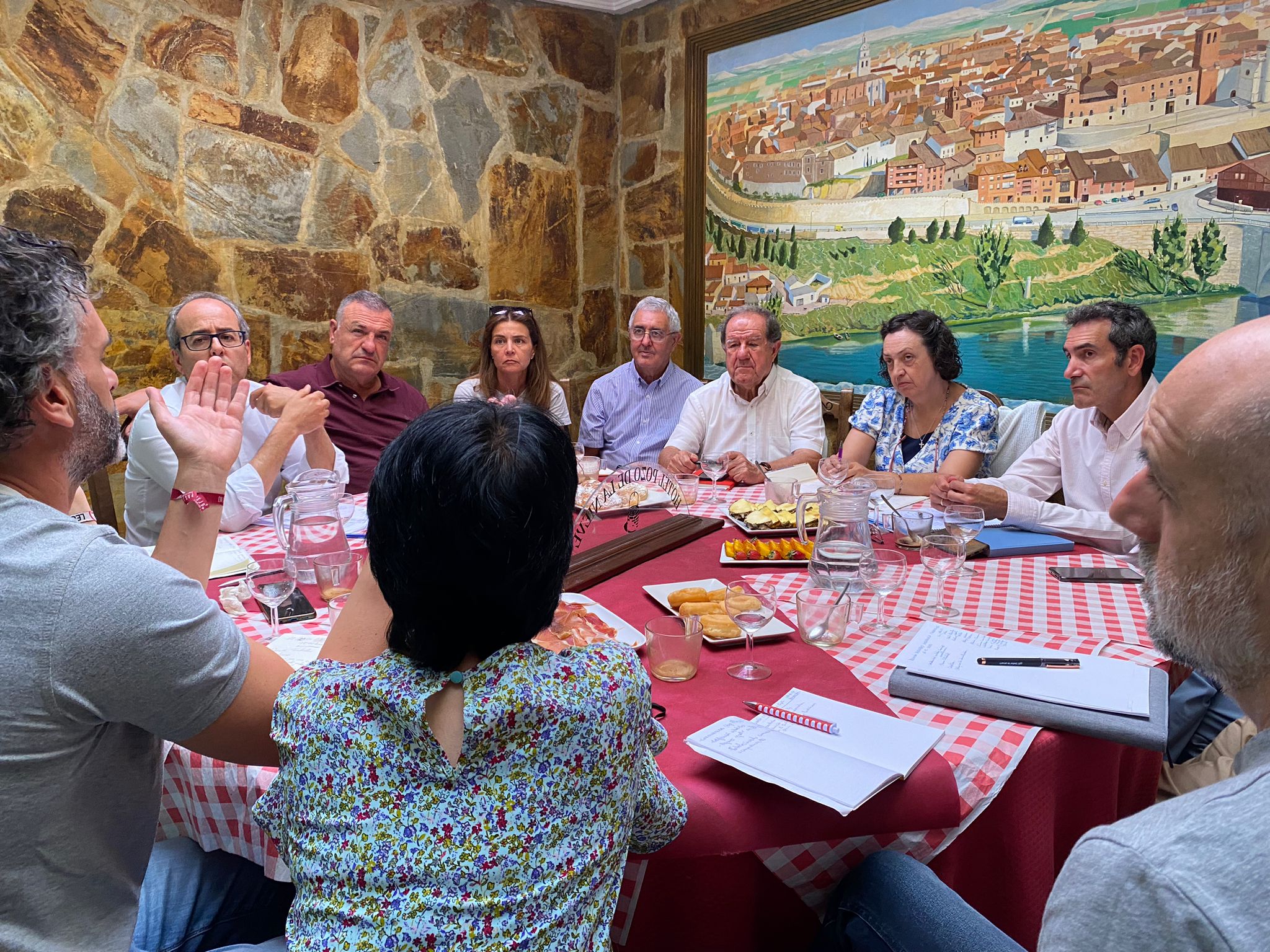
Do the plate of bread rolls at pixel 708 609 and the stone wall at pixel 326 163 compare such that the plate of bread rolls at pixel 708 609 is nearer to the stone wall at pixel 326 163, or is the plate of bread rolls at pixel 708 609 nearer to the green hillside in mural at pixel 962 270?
Answer: the green hillside in mural at pixel 962 270

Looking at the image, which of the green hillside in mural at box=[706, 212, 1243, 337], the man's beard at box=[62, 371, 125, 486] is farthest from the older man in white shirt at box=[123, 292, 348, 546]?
the green hillside in mural at box=[706, 212, 1243, 337]

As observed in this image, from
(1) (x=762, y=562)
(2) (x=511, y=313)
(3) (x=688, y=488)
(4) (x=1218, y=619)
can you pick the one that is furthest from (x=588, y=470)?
(4) (x=1218, y=619)

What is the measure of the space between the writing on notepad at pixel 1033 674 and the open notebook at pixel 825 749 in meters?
0.18

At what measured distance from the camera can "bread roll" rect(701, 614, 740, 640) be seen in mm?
1509

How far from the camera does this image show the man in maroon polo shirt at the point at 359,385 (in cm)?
336

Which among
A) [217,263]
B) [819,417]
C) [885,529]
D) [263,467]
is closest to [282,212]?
[217,263]

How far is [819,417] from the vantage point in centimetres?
367

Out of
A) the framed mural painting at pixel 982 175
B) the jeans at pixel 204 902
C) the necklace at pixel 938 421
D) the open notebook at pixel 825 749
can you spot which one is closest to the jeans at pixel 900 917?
the open notebook at pixel 825 749

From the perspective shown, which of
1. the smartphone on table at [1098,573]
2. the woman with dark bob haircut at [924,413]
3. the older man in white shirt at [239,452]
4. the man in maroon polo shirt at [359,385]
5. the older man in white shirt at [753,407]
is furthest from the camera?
the older man in white shirt at [753,407]

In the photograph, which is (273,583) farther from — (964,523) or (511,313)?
(511,313)

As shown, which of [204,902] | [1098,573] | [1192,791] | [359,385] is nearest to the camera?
[1192,791]

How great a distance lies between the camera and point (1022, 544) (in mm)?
2076

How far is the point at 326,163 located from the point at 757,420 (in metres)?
2.51

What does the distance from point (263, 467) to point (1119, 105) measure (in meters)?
3.26
